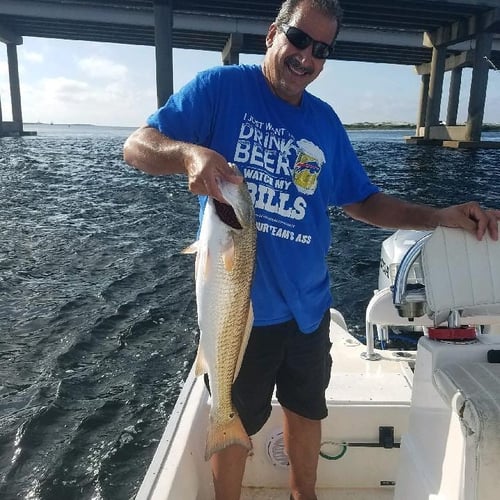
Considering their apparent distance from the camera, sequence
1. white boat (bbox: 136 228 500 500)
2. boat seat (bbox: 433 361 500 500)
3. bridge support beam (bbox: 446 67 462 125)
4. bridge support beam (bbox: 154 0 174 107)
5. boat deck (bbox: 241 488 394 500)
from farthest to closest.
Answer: bridge support beam (bbox: 446 67 462 125), bridge support beam (bbox: 154 0 174 107), boat deck (bbox: 241 488 394 500), white boat (bbox: 136 228 500 500), boat seat (bbox: 433 361 500 500)

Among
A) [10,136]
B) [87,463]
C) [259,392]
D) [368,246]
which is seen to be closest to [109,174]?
[368,246]

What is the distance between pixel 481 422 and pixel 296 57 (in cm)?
180

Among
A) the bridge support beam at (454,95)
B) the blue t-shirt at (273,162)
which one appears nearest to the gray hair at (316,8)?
the blue t-shirt at (273,162)

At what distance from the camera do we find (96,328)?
280 inches

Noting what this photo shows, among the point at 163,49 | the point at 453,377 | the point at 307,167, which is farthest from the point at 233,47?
the point at 453,377

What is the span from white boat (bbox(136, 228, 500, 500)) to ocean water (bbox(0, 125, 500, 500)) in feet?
5.73

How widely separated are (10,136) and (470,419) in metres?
69.4

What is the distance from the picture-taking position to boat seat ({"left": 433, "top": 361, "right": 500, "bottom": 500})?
65.1 inches

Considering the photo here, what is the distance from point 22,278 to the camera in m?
9.16

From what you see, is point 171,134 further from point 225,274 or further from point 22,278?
point 22,278

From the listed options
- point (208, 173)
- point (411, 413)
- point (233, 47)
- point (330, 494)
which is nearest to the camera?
point (208, 173)

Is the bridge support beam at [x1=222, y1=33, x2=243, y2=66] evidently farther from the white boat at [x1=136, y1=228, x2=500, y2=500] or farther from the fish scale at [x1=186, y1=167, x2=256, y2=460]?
the fish scale at [x1=186, y1=167, x2=256, y2=460]

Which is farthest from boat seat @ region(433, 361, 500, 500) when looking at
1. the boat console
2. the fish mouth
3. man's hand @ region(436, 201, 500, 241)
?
the fish mouth

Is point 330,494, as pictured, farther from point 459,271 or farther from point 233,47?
point 233,47
